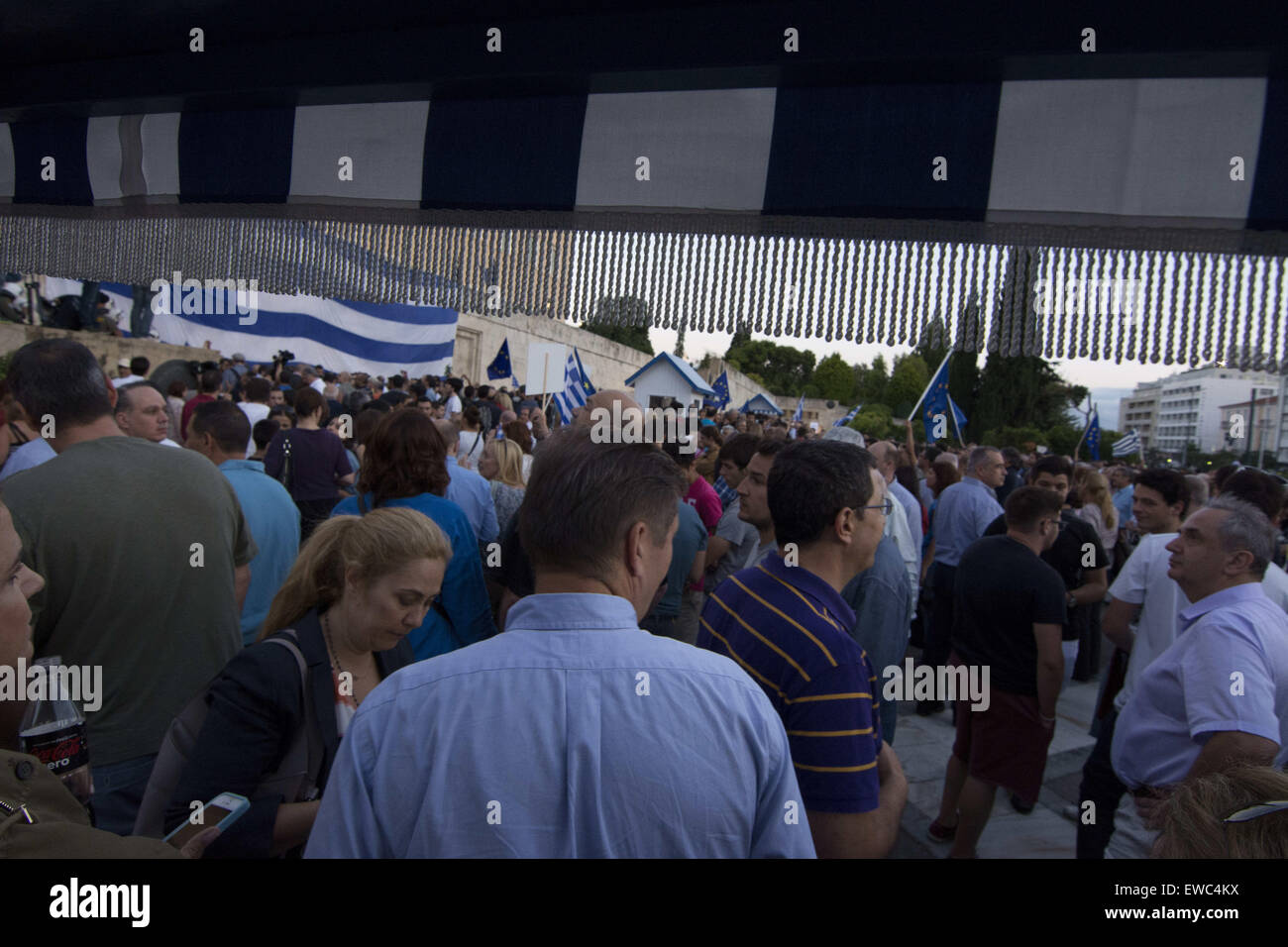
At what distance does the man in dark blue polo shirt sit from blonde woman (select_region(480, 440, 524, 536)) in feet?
8.52

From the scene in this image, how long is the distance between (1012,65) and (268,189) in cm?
162

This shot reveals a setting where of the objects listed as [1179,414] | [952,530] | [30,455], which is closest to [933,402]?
[952,530]

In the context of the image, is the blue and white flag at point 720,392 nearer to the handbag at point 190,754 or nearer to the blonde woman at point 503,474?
the blonde woman at point 503,474

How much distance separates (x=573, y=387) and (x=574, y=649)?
8.51m

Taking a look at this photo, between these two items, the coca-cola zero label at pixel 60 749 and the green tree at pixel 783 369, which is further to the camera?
the green tree at pixel 783 369

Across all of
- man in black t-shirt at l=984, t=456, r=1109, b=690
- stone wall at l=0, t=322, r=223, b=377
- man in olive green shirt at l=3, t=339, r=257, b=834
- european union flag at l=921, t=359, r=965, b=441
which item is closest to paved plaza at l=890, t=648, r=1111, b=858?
man in black t-shirt at l=984, t=456, r=1109, b=690

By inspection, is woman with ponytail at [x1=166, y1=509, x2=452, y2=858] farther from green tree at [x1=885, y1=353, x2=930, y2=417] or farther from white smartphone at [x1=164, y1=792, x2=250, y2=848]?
green tree at [x1=885, y1=353, x2=930, y2=417]

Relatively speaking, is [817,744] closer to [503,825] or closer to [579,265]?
[503,825]

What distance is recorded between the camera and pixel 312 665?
1.96 m

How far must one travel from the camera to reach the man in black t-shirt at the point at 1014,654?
371 cm

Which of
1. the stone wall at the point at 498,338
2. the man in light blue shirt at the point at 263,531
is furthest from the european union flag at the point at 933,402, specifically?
the stone wall at the point at 498,338

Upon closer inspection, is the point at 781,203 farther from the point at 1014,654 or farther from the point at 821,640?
the point at 1014,654

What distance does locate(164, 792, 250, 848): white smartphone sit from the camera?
5.11 ft

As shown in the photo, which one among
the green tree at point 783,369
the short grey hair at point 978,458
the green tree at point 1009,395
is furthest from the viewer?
the green tree at point 783,369
